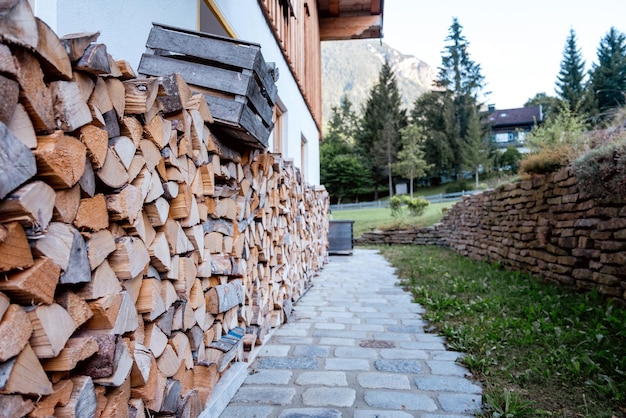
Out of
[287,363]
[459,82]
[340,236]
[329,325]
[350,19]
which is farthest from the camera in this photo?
[459,82]

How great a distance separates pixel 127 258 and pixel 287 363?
1.77 meters

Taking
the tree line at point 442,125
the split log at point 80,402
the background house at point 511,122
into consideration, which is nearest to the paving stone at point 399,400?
the split log at point 80,402

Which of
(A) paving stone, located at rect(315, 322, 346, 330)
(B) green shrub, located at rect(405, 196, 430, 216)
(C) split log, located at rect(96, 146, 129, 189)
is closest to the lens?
(C) split log, located at rect(96, 146, 129, 189)

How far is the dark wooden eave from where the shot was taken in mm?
9406

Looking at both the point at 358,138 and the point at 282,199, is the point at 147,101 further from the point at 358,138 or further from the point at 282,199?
the point at 358,138

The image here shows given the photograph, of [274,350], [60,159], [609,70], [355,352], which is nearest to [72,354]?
[60,159]

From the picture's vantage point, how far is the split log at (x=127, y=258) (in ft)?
4.31

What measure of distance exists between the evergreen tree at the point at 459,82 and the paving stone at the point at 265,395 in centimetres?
3461

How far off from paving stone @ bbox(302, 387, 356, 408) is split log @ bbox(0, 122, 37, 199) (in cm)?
182

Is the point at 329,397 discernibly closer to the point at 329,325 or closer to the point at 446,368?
the point at 446,368

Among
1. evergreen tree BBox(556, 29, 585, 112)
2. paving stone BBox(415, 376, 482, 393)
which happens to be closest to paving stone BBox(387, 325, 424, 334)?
paving stone BBox(415, 376, 482, 393)

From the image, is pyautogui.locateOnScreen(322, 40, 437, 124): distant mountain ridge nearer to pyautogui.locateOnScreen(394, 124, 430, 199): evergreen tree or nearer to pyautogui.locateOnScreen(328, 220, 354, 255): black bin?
pyautogui.locateOnScreen(394, 124, 430, 199): evergreen tree

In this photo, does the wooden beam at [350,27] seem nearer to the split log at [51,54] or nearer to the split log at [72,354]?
the split log at [51,54]

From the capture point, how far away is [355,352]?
3023 millimetres
